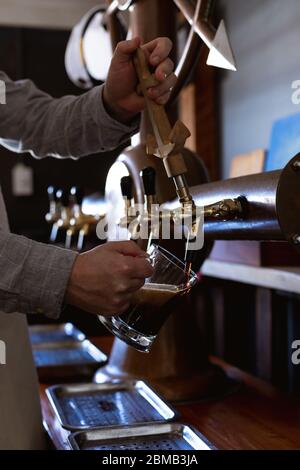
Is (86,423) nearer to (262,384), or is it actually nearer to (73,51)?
(262,384)

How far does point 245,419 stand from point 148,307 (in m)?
0.55

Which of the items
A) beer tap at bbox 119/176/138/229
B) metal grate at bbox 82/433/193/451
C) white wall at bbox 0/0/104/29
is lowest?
metal grate at bbox 82/433/193/451

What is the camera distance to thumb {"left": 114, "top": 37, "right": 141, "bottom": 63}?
0.92 meters

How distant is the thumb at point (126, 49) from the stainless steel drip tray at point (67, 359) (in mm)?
929

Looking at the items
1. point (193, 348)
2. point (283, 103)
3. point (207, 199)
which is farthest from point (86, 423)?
point (283, 103)

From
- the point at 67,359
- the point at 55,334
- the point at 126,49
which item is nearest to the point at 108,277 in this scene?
the point at 126,49

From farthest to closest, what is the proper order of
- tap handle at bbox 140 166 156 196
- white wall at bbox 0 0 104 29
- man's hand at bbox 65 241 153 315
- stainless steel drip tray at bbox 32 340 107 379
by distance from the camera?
white wall at bbox 0 0 104 29 < stainless steel drip tray at bbox 32 340 107 379 < tap handle at bbox 140 166 156 196 < man's hand at bbox 65 241 153 315

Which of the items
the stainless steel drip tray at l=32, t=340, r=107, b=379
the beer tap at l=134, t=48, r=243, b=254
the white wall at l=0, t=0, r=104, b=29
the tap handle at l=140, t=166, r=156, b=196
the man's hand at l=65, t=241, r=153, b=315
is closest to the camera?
the man's hand at l=65, t=241, r=153, b=315

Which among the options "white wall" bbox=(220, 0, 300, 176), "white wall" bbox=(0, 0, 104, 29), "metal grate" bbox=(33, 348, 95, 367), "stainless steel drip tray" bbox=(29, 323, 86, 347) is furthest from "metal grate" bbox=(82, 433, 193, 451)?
"white wall" bbox=(0, 0, 104, 29)

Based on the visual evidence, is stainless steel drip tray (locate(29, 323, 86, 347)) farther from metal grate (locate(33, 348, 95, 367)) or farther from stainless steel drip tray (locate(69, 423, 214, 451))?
stainless steel drip tray (locate(69, 423, 214, 451))

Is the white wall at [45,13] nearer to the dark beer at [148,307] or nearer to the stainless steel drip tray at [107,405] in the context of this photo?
the stainless steel drip tray at [107,405]

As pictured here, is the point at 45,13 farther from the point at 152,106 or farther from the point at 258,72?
the point at 152,106

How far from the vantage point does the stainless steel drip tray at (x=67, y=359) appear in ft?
5.36

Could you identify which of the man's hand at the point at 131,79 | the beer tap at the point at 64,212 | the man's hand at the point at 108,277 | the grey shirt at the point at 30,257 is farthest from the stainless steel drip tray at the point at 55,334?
the man's hand at the point at 108,277
